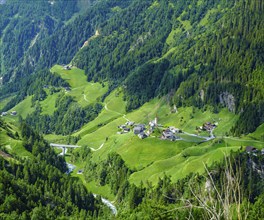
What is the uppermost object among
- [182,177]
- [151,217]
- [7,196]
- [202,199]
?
[202,199]

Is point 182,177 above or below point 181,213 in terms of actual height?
below

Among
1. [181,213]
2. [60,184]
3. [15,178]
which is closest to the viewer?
[181,213]

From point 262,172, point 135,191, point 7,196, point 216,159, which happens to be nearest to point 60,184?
point 135,191

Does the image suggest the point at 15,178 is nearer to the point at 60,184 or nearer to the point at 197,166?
the point at 60,184

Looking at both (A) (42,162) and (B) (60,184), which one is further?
(A) (42,162)

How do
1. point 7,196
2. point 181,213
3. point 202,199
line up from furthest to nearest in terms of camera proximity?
point 7,196 < point 181,213 < point 202,199

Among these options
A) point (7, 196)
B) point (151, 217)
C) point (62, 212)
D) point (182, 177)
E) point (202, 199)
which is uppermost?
point (202, 199)

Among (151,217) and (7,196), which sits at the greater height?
(151,217)

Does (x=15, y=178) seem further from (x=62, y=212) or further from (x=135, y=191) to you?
(x=135, y=191)

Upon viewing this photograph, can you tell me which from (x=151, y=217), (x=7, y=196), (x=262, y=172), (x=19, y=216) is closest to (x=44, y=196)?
(x=7, y=196)
